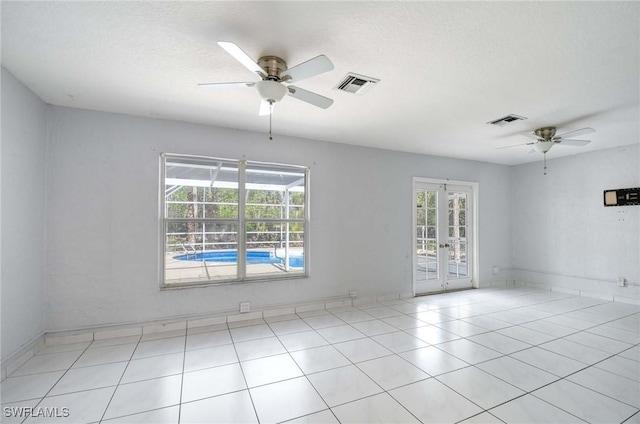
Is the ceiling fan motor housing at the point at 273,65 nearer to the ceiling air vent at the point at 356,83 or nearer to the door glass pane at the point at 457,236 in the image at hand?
the ceiling air vent at the point at 356,83

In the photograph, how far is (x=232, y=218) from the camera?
153 inches

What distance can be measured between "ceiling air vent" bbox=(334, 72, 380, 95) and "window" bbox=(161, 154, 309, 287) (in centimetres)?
180

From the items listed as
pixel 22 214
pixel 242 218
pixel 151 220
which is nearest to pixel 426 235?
pixel 242 218

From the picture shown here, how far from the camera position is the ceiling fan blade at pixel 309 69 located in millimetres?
1817

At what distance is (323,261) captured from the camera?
14.3 feet

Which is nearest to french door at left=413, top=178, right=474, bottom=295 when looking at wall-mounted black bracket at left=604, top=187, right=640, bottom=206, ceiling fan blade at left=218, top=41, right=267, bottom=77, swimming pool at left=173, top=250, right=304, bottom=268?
wall-mounted black bracket at left=604, top=187, right=640, bottom=206

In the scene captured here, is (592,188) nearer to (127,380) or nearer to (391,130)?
(391,130)

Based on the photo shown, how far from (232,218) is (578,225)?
621cm

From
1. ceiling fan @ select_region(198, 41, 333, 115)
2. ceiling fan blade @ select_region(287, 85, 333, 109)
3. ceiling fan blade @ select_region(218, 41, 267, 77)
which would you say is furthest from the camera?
ceiling fan blade @ select_region(287, 85, 333, 109)

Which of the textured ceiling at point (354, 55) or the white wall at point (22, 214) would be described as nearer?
the textured ceiling at point (354, 55)

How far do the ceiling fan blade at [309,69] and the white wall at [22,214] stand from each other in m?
2.43

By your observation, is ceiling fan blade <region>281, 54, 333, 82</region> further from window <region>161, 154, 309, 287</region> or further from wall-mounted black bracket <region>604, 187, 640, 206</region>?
wall-mounted black bracket <region>604, 187, 640, 206</region>

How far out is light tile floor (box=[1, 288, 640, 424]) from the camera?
6.41 ft

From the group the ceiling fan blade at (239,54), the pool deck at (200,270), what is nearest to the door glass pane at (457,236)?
the pool deck at (200,270)
